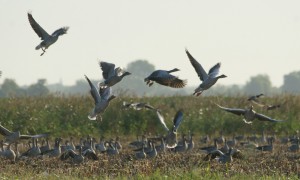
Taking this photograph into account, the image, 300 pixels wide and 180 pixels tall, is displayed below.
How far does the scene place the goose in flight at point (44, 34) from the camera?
60.4ft

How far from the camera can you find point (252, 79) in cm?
19700

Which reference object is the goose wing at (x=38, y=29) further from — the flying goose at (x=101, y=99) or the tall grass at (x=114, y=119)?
the tall grass at (x=114, y=119)

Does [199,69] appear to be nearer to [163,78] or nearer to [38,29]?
[163,78]

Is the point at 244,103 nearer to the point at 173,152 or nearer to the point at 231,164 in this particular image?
the point at 173,152

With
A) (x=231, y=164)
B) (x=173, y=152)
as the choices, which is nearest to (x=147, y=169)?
(x=231, y=164)

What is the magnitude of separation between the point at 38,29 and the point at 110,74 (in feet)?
7.81

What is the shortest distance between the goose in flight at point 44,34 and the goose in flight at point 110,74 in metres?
1.33

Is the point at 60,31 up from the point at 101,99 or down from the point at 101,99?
up

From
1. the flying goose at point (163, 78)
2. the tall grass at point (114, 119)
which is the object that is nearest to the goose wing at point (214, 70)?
the flying goose at point (163, 78)

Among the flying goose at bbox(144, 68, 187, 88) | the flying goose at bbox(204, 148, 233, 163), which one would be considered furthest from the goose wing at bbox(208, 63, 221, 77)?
the flying goose at bbox(204, 148, 233, 163)

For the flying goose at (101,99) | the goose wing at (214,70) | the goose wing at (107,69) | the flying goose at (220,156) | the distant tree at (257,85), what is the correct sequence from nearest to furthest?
the goose wing at (214,70), the goose wing at (107,69), the flying goose at (101,99), the flying goose at (220,156), the distant tree at (257,85)

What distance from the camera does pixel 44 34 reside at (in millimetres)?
18594

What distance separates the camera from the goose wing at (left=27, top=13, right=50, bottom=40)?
60.8 feet

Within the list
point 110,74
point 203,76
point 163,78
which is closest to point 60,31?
point 110,74
